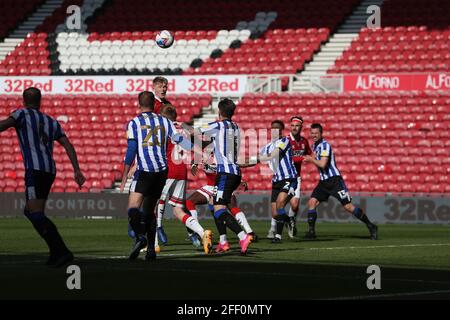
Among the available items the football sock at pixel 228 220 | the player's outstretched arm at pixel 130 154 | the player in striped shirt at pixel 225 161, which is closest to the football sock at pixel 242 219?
the player in striped shirt at pixel 225 161

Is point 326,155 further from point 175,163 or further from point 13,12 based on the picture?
point 13,12

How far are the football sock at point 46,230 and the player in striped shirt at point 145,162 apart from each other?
4.43ft

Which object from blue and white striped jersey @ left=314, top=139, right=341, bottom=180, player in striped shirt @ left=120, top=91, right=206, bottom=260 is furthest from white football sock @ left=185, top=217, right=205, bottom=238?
blue and white striped jersey @ left=314, top=139, right=341, bottom=180

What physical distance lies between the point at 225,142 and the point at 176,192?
81.2 inches

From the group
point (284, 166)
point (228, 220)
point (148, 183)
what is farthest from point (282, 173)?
point (148, 183)

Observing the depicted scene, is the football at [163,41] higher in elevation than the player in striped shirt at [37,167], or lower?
higher

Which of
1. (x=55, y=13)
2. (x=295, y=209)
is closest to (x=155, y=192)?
(x=295, y=209)

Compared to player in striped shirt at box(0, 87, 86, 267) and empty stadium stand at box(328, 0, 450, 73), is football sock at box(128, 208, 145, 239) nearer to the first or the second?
player in striped shirt at box(0, 87, 86, 267)

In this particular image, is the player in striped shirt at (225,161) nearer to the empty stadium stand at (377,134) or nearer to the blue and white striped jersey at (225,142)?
the blue and white striped jersey at (225,142)

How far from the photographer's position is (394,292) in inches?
408

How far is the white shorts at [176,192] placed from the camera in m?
16.8

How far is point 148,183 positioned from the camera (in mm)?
14023

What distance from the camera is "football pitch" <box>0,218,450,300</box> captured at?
10.2m

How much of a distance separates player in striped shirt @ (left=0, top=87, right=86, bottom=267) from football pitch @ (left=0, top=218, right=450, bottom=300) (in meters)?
0.38
